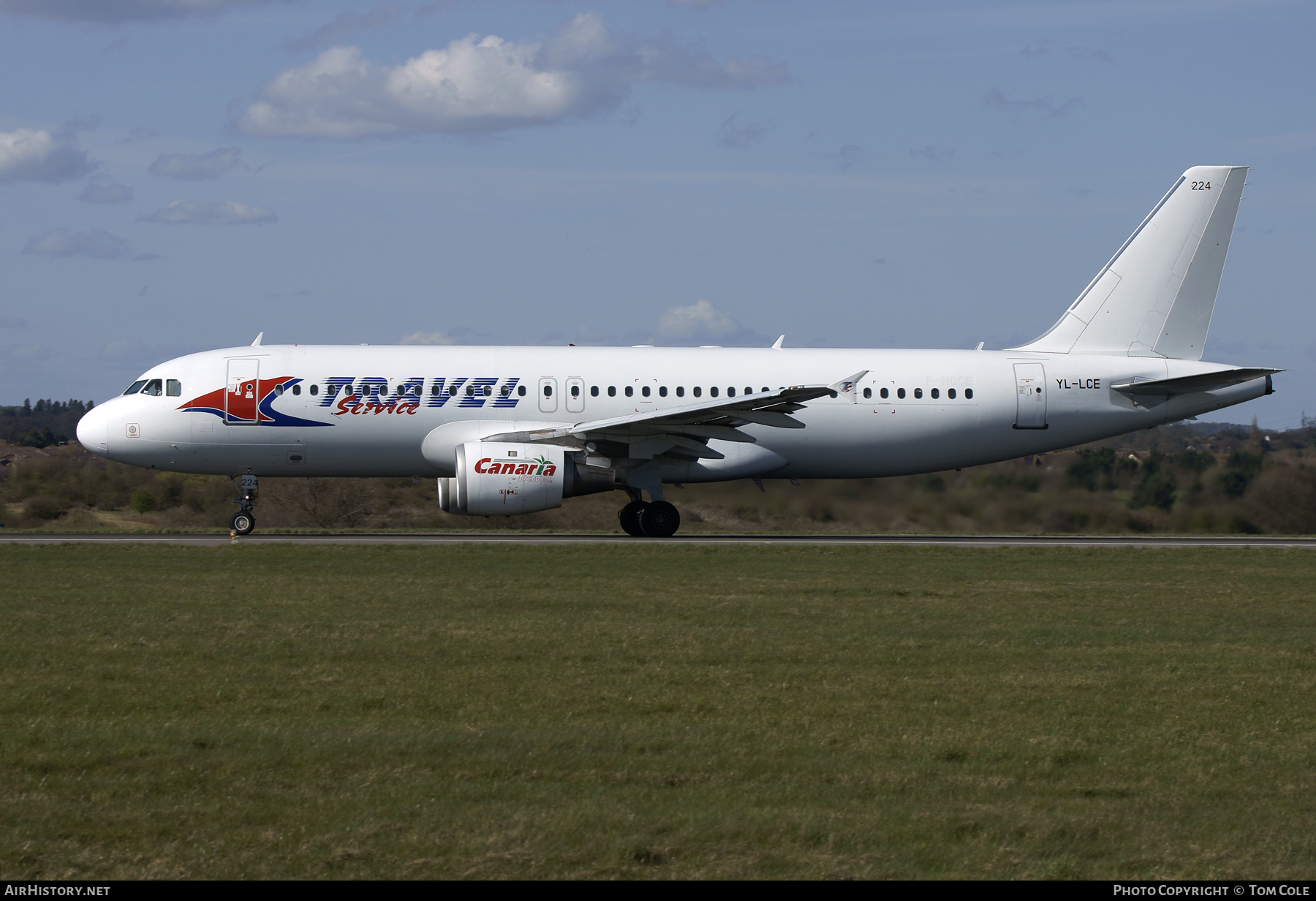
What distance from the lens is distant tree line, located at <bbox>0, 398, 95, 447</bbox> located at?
45.9 meters

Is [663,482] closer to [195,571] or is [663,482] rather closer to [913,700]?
[195,571]

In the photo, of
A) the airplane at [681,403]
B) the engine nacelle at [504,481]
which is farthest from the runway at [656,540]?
the airplane at [681,403]

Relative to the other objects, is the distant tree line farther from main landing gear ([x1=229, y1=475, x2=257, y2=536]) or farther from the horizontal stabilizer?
the horizontal stabilizer

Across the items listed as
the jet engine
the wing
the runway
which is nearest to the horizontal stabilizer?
the runway

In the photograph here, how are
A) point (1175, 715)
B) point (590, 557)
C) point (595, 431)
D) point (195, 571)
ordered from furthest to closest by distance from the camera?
point (595, 431) < point (590, 557) < point (195, 571) < point (1175, 715)

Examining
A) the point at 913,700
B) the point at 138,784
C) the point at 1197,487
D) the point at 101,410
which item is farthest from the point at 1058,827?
the point at 1197,487

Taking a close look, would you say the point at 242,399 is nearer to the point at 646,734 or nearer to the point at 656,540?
the point at 656,540

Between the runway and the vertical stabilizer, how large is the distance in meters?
4.16

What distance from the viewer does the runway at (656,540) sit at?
23.3 metres

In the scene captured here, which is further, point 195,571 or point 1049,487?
point 1049,487

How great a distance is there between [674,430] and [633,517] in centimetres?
244
